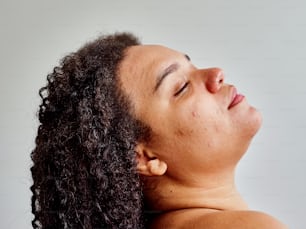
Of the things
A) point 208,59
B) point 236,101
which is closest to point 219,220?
point 236,101

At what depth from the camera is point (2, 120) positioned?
148 cm

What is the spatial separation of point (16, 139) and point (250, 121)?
0.82 m

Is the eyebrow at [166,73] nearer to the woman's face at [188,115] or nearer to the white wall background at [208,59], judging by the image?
the woman's face at [188,115]

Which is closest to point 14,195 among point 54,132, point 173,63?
point 54,132

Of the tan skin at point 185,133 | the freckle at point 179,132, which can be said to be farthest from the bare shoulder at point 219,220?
the freckle at point 179,132

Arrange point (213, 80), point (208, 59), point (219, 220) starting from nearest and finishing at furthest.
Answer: point (219, 220) → point (213, 80) → point (208, 59)

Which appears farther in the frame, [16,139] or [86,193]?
[16,139]

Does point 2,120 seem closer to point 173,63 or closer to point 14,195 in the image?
point 14,195

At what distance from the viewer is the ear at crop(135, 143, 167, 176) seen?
90 centimetres

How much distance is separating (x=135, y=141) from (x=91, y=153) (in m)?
0.08

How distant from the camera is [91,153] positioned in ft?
2.86

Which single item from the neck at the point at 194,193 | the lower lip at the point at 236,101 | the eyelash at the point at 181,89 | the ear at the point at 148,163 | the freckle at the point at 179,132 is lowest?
the neck at the point at 194,193

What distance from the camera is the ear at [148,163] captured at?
0.90m

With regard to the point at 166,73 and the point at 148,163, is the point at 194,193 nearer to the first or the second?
the point at 148,163
